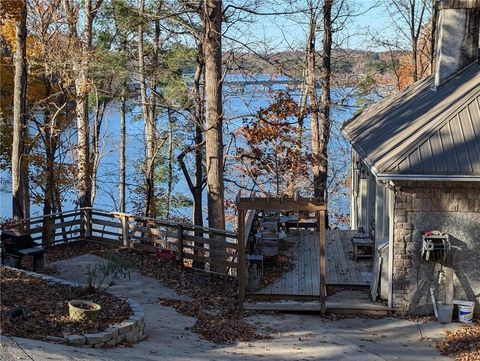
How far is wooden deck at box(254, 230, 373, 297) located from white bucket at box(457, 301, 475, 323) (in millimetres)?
2169

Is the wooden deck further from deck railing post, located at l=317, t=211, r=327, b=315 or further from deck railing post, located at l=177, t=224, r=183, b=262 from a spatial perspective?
deck railing post, located at l=177, t=224, r=183, b=262

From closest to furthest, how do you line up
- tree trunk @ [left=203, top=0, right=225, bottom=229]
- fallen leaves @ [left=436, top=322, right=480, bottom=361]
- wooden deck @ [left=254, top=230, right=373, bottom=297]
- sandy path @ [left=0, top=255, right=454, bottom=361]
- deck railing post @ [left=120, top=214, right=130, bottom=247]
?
sandy path @ [left=0, top=255, right=454, bottom=361] → fallen leaves @ [left=436, top=322, right=480, bottom=361] → wooden deck @ [left=254, top=230, right=373, bottom=297] → tree trunk @ [left=203, top=0, right=225, bottom=229] → deck railing post @ [left=120, top=214, right=130, bottom=247]

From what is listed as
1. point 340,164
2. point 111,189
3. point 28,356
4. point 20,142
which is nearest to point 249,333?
point 28,356

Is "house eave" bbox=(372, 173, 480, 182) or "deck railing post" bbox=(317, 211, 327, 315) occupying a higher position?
"house eave" bbox=(372, 173, 480, 182)

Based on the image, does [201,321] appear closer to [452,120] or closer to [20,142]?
[452,120]

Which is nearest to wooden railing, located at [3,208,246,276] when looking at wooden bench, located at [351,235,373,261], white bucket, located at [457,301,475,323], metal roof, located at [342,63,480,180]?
wooden bench, located at [351,235,373,261]

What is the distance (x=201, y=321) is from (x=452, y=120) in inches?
222

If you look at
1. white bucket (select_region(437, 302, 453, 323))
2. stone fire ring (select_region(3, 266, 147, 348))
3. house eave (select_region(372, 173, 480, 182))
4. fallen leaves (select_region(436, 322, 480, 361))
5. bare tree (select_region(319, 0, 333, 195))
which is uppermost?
bare tree (select_region(319, 0, 333, 195))

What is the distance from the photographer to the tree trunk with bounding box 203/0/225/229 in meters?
14.0

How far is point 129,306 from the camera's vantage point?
9484 mm

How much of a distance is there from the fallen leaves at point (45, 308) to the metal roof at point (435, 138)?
491cm

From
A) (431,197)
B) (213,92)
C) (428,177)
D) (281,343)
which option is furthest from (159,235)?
(428,177)

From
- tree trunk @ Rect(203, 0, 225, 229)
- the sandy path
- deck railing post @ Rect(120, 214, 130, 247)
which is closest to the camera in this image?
the sandy path

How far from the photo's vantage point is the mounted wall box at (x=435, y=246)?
10.6m
